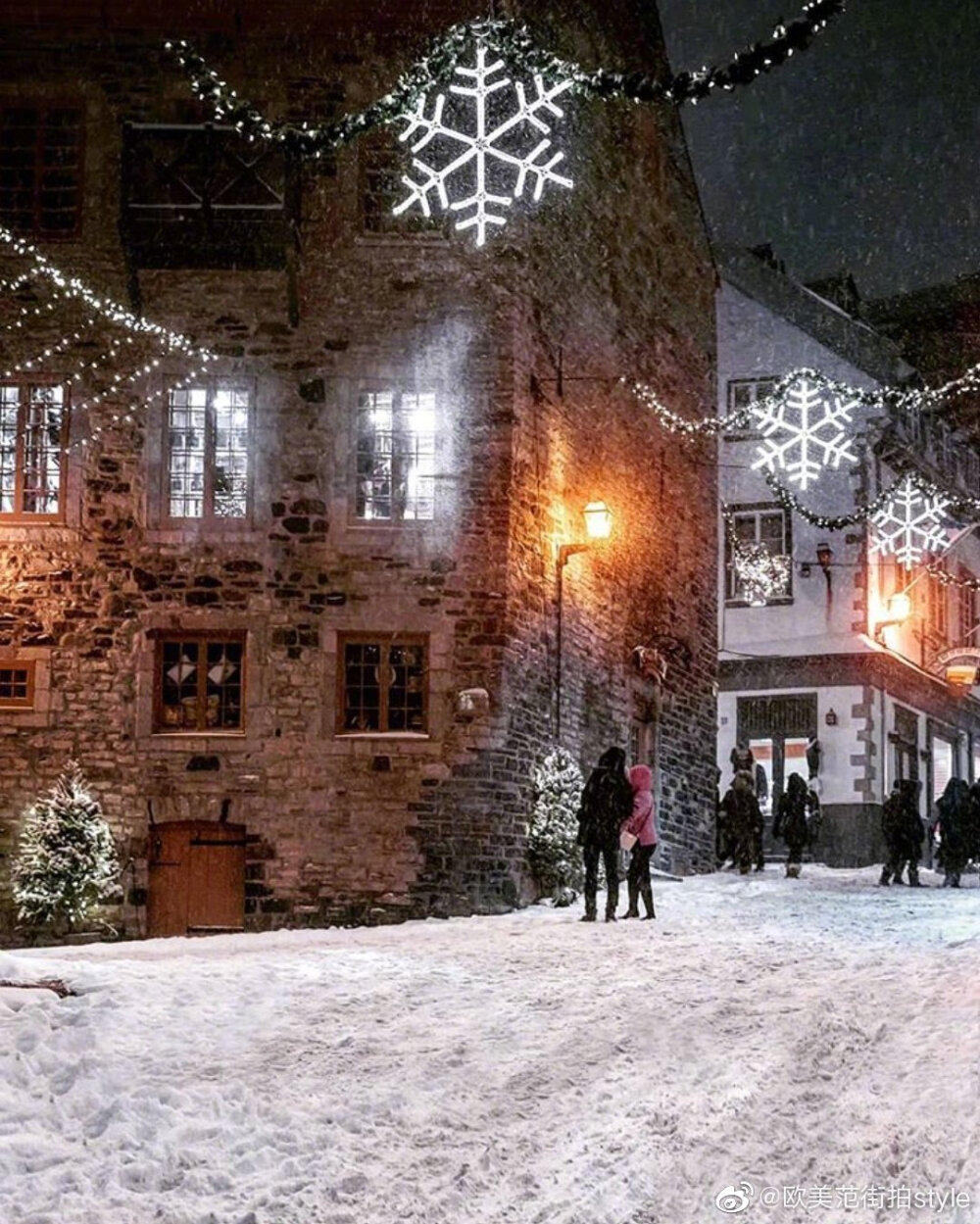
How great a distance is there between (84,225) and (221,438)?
280cm

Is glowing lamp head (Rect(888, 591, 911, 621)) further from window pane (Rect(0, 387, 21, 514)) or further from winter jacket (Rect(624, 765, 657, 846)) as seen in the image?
window pane (Rect(0, 387, 21, 514))

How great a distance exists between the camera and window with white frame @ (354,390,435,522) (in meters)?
19.6

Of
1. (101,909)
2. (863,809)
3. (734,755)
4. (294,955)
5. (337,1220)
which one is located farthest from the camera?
(863,809)

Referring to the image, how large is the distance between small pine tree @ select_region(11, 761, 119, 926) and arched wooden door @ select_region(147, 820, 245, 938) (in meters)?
0.51

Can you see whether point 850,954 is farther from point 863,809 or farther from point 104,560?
point 863,809

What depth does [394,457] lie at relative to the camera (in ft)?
64.6

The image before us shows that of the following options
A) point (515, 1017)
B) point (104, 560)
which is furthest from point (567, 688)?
point (515, 1017)

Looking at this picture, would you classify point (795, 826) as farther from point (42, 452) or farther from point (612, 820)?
point (42, 452)

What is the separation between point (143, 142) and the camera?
63.4ft

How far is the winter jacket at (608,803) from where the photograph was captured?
17016 mm

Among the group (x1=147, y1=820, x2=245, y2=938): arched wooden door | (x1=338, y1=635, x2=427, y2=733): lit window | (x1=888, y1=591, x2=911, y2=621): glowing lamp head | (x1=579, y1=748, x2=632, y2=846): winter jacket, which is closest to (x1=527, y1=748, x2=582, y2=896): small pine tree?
(x1=338, y1=635, x2=427, y2=733): lit window

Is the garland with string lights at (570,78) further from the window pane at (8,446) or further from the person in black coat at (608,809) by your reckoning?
A: the person in black coat at (608,809)

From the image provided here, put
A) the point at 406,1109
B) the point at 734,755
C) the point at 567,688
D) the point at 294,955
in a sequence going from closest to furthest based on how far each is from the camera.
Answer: the point at 406,1109 → the point at 294,955 → the point at 567,688 → the point at 734,755

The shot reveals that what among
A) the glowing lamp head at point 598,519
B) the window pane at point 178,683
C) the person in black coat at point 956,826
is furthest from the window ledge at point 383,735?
the person in black coat at point 956,826
